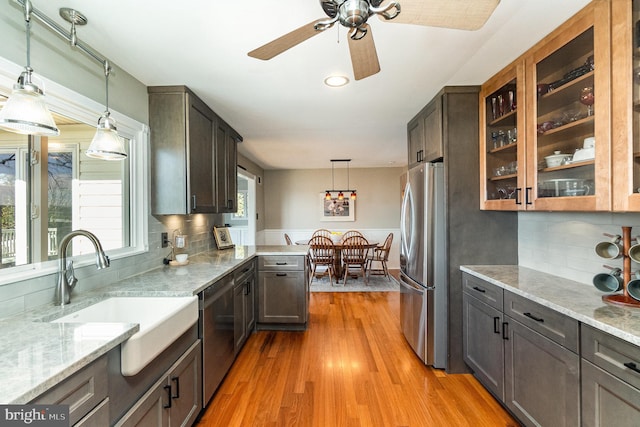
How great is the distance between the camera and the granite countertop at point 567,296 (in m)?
1.18

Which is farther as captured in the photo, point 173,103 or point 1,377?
point 173,103

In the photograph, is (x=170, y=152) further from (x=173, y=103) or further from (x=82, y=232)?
(x=82, y=232)

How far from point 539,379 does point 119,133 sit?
296 cm

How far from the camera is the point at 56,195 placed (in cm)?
165

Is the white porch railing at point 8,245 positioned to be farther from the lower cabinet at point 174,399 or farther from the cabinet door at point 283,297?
the cabinet door at point 283,297

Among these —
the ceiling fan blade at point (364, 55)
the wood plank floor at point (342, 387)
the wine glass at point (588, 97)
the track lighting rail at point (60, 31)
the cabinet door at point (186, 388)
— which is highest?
the track lighting rail at point (60, 31)

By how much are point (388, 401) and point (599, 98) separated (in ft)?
7.04

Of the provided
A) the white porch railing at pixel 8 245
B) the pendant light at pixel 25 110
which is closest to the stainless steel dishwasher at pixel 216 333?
the white porch railing at pixel 8 245

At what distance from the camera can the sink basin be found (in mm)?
1124

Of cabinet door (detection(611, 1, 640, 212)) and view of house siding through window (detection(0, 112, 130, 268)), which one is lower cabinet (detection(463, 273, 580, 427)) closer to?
cabinet door (detection(611, 1, 640, 212))

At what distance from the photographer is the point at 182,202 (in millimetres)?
2289

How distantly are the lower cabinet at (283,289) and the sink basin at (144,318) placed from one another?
1.54 metres

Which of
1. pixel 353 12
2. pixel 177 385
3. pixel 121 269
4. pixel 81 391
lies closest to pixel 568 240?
pixel 353 12

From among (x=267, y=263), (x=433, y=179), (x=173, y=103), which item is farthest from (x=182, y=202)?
(x=433, y=179)
